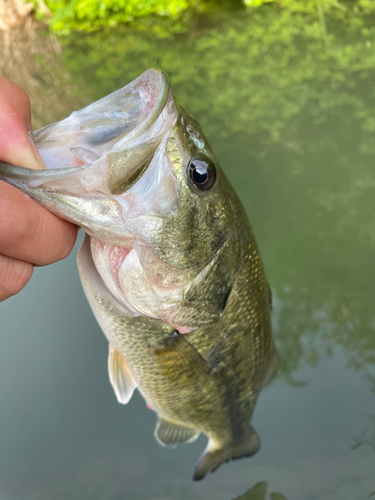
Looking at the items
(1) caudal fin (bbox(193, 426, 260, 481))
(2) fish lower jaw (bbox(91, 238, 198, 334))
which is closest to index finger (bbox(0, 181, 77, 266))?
(2) fish lower jaw (bbox(91, 238, 198, 334))

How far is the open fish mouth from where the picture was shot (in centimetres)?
96

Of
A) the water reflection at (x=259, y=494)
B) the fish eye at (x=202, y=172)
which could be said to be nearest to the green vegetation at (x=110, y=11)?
the fish eye at (x=202, y=172)

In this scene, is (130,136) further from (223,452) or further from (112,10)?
(112,10)

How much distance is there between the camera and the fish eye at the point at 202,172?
1.13 metres

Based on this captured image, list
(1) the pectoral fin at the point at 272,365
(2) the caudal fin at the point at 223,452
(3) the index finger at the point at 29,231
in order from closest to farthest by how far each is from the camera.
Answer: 1. (3) the index finger at the point at 29,231
2. (1) the pectoral fin at the point at 272,365
3. (2) the caudal fin at the point at 223,452

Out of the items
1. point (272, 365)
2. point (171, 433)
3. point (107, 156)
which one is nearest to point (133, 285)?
point (107, 156)

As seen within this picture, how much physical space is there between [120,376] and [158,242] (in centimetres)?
86

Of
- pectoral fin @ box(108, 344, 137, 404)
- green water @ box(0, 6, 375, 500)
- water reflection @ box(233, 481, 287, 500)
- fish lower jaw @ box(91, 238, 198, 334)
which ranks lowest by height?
water reflection @ box(233, 481, 287, 500)

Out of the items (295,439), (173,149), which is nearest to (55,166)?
(173,149)

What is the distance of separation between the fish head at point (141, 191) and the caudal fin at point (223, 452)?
1.32 m

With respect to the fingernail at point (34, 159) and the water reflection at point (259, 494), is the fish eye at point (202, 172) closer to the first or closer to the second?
Answer: the fingernail at point (34, 159)

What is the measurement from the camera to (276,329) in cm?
349

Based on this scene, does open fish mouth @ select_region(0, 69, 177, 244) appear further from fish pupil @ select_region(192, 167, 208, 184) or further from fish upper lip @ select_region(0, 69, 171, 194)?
fish pupil @ select_region(192, 167, 208, 184)

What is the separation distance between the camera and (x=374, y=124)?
4.51 m
